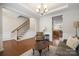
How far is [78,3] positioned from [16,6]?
1.20 meters

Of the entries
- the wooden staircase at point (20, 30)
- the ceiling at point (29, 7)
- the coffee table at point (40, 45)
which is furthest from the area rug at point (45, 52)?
the ceiling at point (29, 7)

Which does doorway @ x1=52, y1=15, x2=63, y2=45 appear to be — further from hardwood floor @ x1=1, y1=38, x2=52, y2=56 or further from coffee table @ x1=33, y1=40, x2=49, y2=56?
hardwood floor @ x1=1, y1=38, x2=52, y2=56

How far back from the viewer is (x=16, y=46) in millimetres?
2029

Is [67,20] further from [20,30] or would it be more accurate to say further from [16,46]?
[16,46]

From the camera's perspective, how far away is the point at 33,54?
199 centimetres

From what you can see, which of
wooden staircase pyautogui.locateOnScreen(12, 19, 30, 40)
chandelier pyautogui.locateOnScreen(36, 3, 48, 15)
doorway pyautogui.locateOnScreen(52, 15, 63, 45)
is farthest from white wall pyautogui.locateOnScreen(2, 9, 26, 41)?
doorway pyautogui.locateOnScreen(52, 15, 63, 45)

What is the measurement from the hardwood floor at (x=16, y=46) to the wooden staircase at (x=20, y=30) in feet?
0.37

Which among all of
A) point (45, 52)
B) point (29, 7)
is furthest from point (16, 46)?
point (29, 7)

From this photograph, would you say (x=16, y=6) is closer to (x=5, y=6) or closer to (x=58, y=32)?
(x=5, y=6)

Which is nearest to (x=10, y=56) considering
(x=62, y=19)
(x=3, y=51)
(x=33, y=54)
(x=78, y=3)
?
(x=3, y=51)

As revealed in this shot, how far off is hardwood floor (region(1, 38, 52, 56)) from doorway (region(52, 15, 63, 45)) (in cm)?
46

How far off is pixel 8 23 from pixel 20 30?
10.7 inches

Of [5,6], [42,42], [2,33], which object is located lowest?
[42,42]

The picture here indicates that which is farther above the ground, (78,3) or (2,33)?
(78,3)
